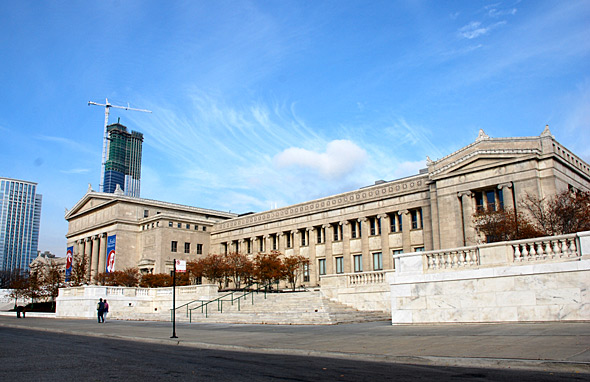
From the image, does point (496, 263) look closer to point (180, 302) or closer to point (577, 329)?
point (577, 329)

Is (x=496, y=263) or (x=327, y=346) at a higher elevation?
(x=496, y=263)

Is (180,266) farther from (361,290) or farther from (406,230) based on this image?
(406,230)

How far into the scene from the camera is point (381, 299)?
102 ft

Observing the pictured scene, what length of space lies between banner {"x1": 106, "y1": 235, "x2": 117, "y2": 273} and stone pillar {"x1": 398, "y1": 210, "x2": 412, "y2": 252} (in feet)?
163

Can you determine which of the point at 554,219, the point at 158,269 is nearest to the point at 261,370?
the point at 554,219

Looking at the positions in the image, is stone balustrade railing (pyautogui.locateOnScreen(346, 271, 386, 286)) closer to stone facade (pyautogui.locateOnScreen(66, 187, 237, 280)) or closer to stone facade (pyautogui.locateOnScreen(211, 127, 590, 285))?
stone facade (pyautogui.locateOnScreen(211, 127, 590, 285))

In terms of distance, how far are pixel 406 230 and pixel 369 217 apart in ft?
19.1

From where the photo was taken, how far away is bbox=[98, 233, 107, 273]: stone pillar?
85.8 m

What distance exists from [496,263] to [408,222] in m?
35.7

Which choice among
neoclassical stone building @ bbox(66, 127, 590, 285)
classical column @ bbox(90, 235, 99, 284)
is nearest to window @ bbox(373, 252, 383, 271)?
neoclassical stone building @ bbox(66, 127, 590, 285)

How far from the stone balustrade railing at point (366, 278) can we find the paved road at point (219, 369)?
18432 mm

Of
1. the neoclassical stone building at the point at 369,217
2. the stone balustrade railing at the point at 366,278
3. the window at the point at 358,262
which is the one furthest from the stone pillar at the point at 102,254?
the stone balustrade railing at the point at 366,278

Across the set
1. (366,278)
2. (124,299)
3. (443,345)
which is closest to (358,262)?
(366,278)

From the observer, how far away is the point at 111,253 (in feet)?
270
